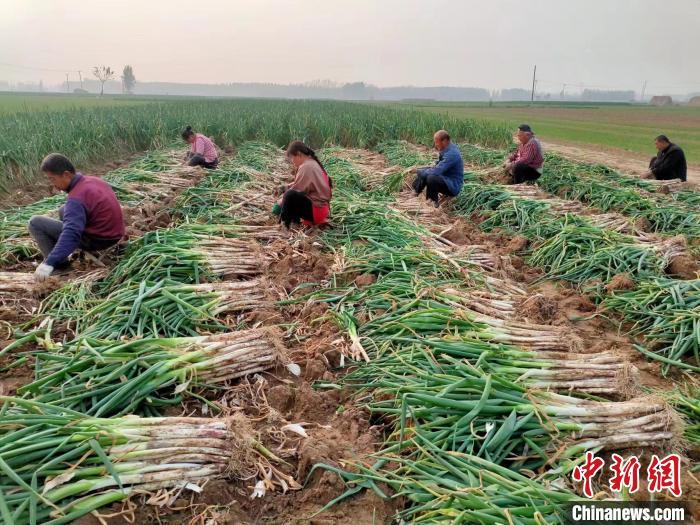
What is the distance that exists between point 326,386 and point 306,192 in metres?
2.94

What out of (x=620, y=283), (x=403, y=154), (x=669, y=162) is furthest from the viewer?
(x=403, y=154)

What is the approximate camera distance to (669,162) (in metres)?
8.20

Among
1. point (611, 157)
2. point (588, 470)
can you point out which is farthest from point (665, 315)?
point (611, 157)

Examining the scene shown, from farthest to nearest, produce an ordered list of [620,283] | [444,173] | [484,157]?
[484,157] → [444,173] → [620,283]

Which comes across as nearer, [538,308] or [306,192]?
[538,308]

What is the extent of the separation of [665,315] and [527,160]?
4910 millimetres

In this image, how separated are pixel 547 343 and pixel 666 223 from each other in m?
4.17

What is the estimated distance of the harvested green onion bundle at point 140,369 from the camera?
2.34 meters

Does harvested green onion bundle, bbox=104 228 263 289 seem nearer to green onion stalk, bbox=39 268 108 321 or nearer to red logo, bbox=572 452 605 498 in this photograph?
green onion stalk, bbox=39 268 108 321

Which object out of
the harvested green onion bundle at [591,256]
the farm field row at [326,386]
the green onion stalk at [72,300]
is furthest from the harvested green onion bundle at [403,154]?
the green onion stalk at [72,300]

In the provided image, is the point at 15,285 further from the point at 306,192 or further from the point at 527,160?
the point at 527,160

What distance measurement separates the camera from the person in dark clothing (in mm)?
8109

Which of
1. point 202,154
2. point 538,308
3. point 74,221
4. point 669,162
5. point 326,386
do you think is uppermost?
point 669,162

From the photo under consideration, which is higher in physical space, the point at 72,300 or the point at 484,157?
the point at 484,157
